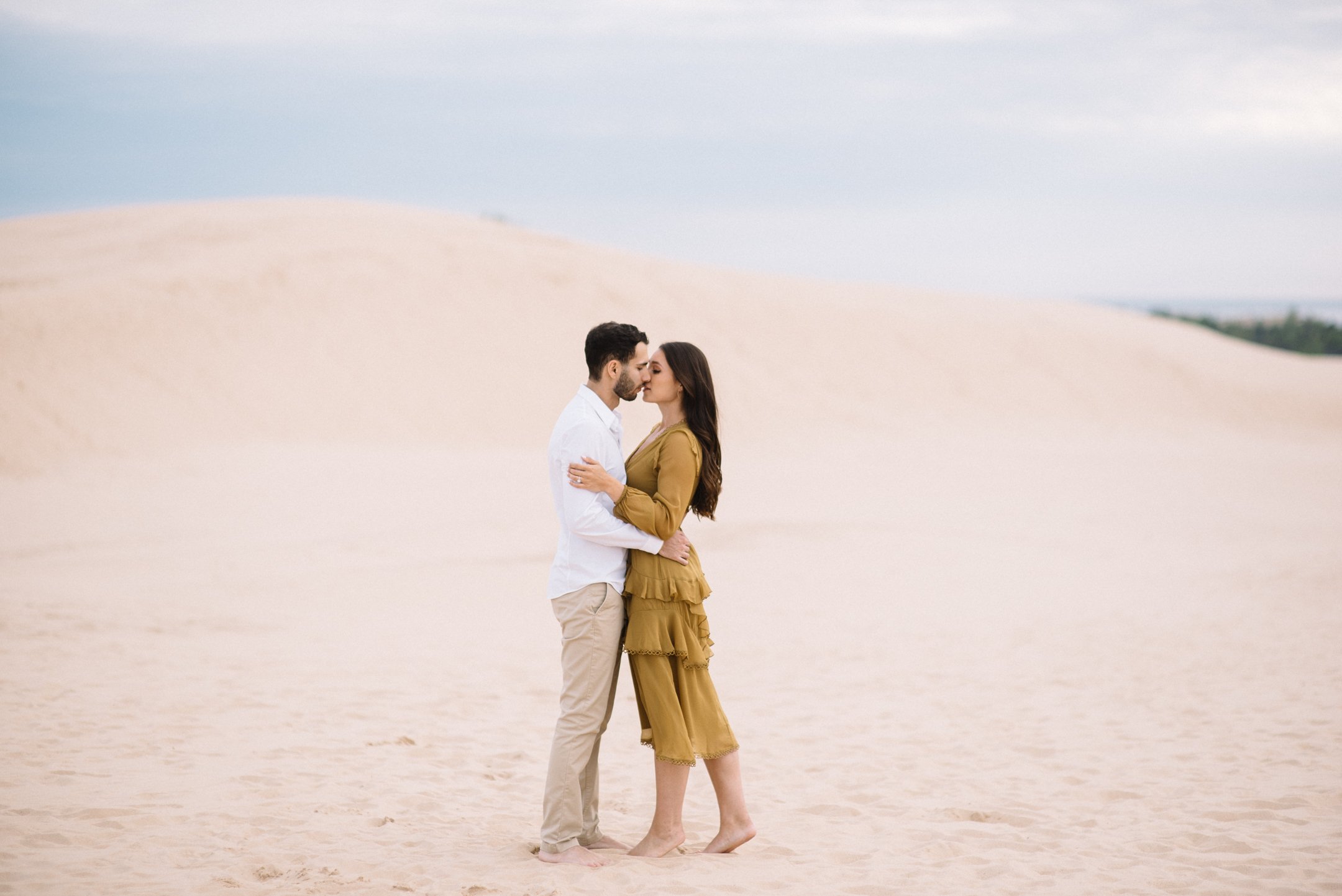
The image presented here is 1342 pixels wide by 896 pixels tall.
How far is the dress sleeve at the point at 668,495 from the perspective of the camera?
4.30m

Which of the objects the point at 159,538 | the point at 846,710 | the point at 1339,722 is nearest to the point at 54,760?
the point at 846,710

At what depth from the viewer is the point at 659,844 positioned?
463cm

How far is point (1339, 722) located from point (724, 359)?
66.7 ft

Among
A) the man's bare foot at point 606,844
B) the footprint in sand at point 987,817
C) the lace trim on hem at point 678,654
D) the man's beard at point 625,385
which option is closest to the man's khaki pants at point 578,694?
the lace trim on hem at point 678,654

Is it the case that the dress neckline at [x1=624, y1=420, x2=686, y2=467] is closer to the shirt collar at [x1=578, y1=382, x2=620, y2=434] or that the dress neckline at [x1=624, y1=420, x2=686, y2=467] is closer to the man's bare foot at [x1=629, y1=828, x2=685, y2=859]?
the shirt collar at [x1=578, y1=382, x2=620, y2=434]

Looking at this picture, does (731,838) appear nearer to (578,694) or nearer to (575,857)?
(575,857)

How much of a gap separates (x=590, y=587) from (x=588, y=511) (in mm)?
350

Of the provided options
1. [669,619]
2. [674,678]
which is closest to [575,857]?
[674,678]

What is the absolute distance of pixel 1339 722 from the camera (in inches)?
279

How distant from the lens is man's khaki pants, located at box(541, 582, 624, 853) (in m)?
4.43

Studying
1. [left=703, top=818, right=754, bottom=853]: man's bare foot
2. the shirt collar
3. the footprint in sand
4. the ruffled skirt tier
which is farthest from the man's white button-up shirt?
the footprint in sand

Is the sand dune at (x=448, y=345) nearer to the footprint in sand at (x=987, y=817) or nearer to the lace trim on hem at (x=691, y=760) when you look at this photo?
the lace trim on hem at (x=691, y=760)

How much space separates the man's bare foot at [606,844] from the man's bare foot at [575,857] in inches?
8.8

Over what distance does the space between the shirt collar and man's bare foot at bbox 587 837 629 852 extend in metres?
1.85
